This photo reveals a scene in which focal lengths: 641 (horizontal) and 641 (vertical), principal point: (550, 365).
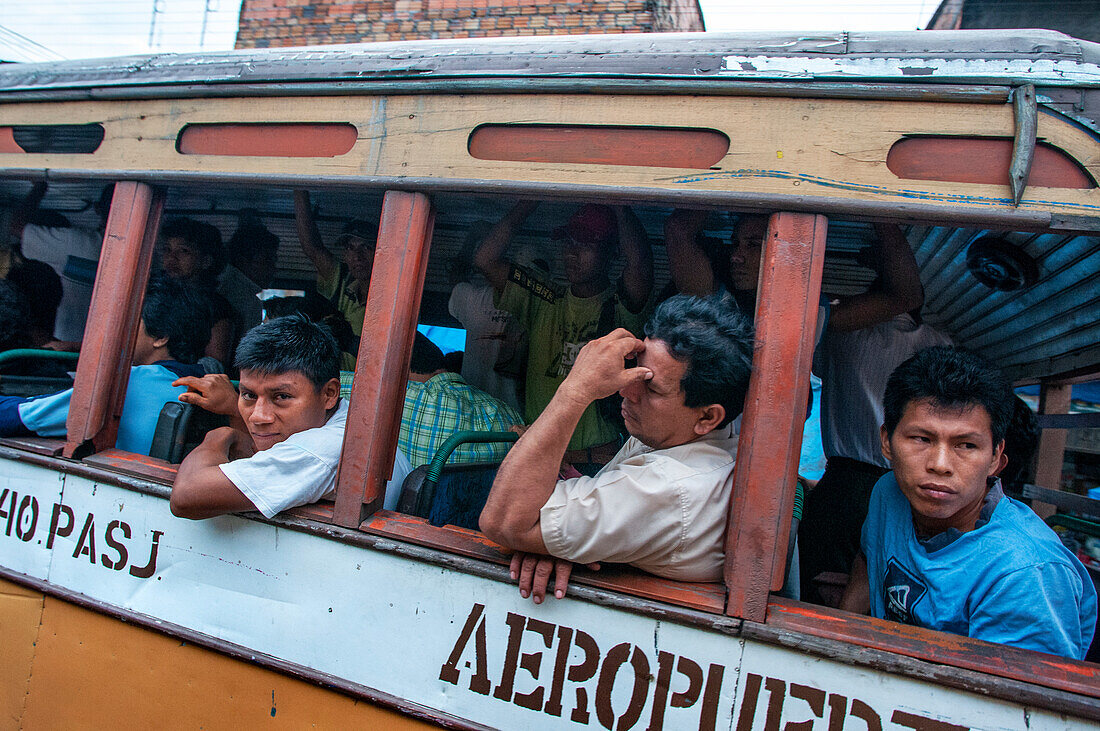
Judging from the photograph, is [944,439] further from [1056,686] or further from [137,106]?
[137,106]

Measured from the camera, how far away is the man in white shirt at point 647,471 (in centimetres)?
150

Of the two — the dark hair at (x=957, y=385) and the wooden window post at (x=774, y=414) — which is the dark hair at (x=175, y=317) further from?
the dark hair at (x=957, y=385)

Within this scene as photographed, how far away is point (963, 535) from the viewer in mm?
1569

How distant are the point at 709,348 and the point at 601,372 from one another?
11.5 inches

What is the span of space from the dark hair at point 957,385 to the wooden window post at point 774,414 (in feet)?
1.24

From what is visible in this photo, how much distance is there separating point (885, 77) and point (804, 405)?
82 cm

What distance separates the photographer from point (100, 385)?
2.18 meters

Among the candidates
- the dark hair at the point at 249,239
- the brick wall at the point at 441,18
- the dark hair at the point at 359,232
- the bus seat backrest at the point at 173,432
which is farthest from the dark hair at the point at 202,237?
the brick wall at the point at 441,18

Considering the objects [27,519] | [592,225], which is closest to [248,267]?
[27,519]

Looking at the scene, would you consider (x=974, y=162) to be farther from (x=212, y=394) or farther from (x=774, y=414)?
(x=212, y=394)

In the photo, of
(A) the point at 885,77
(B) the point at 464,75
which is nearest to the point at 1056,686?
(A) the point at 885,77

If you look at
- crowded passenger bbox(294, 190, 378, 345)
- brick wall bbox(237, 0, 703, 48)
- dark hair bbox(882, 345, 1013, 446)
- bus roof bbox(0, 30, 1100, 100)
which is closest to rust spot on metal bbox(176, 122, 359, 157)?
bus roof bbox(0, 30, 1100, 100)

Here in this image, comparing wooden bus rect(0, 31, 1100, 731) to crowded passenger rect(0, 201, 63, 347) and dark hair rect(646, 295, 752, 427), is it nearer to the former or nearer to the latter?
dark hair rect(646, 295, 752, 427)

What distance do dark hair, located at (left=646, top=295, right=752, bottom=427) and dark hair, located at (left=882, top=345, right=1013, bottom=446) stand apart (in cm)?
46
